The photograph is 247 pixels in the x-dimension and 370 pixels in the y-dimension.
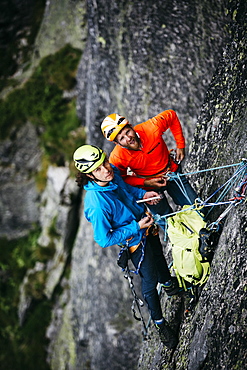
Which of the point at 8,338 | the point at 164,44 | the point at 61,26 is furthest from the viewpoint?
the point at 8,338

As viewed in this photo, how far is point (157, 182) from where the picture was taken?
6.45 meters

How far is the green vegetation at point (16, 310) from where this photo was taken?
57.8 ft

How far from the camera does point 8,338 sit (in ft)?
60.5

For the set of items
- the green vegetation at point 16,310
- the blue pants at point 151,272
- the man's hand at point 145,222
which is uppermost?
the man's hand at point 145,222

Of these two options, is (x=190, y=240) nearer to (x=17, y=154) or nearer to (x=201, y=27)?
(x=201, y=27)

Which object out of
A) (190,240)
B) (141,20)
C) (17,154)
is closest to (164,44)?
(141,20)

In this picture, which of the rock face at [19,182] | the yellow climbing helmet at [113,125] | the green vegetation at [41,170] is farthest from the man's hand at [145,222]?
the rock face at [19,182]

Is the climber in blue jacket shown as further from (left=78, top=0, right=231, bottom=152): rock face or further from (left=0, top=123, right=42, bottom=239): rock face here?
(left=0, top=123, right=42, bottom=239): rock face

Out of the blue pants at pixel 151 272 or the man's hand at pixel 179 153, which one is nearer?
→ the blue pants at pixel 151 272

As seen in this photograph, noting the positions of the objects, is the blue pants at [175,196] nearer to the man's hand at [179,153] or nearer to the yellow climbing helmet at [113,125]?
the man's hand at [179,153]

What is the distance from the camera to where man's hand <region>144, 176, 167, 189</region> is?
644 centimetres

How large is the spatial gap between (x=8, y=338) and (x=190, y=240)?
641 inches

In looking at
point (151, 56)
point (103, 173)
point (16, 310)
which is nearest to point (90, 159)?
point (103, 173)

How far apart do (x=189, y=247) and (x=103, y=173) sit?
183 centimetres
